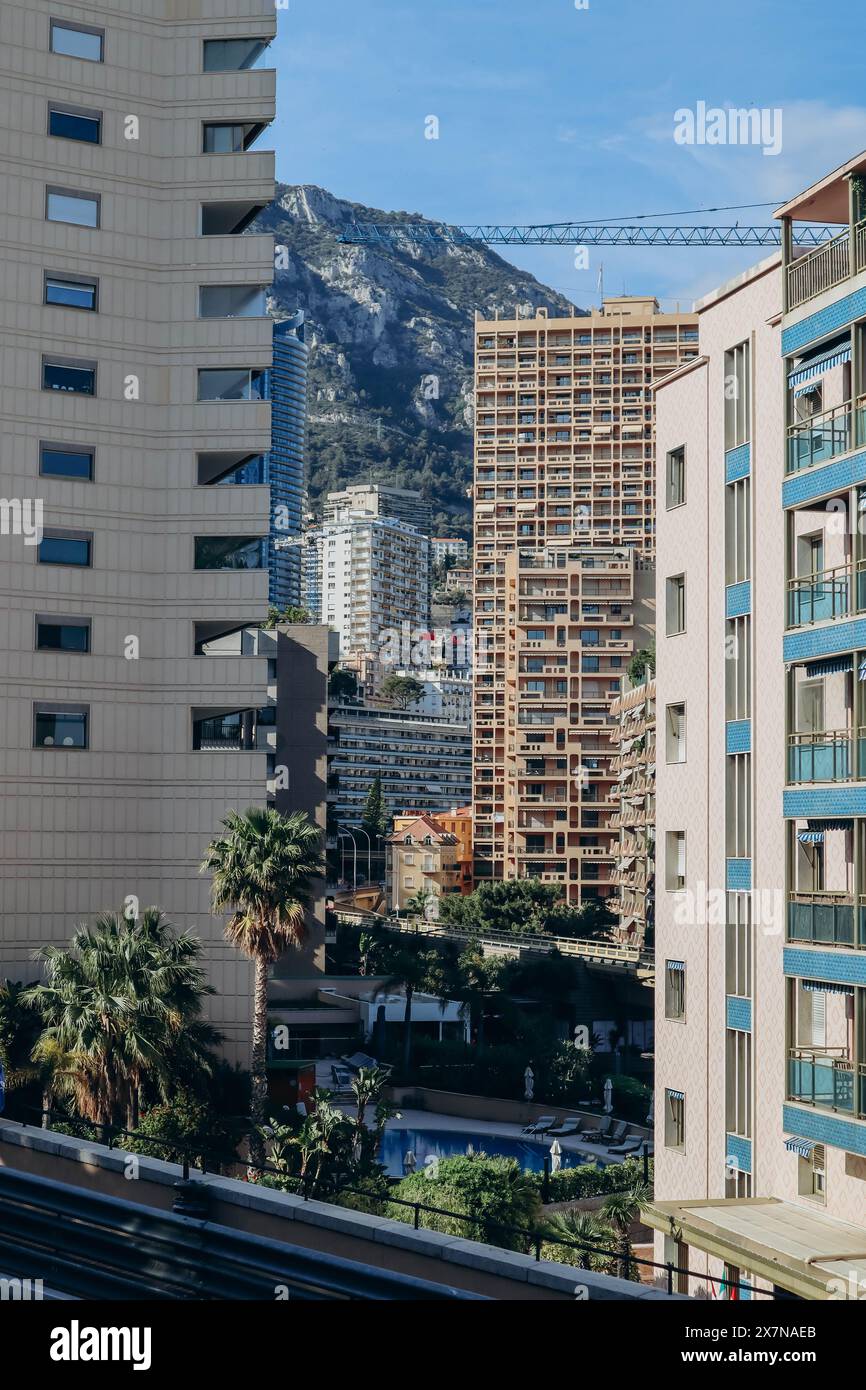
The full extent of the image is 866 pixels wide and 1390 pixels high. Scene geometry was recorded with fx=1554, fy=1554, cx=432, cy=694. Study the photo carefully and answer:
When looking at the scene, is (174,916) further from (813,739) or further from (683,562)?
(813,739)

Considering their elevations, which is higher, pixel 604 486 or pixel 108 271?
pixel 604 486

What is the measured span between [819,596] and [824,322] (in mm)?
4777

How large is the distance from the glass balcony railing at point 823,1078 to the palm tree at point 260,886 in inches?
879

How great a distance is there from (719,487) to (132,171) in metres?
27.0

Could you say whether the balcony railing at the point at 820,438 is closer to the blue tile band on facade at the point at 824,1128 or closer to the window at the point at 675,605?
the window at the point at 675,605

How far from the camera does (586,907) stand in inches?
5074

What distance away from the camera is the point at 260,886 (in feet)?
153

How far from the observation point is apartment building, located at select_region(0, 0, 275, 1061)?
48.0 metres

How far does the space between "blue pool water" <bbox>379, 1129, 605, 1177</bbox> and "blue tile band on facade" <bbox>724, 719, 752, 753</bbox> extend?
3870cm

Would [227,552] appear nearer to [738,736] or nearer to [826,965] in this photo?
[738,736]

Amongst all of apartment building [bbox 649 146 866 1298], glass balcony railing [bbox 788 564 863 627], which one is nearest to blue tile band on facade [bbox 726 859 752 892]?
apartment building [bbox 649 146 866 1298]

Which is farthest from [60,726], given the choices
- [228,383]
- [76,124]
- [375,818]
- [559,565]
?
[375,818]

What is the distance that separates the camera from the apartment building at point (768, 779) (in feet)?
84.0
